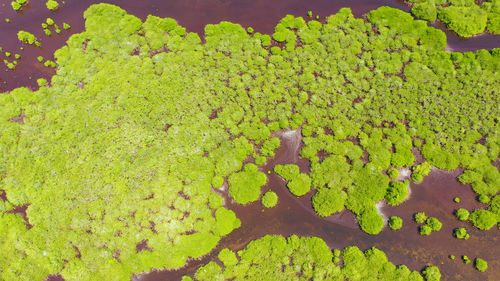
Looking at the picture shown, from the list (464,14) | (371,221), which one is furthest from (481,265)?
(464,14)

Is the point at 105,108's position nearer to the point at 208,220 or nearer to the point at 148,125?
the point at 148,125

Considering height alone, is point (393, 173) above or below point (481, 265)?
above

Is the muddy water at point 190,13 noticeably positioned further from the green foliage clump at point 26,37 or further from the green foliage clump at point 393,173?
the green foliage clump at point 393,173

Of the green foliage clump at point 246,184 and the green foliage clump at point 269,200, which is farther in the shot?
the green foliage clump at point 246,184

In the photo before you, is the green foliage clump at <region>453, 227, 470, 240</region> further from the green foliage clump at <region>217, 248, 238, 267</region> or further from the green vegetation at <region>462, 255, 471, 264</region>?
the green foliage clump at <region>217, 248, 238, 267</region>

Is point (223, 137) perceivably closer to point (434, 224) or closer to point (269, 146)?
point (269, 146)

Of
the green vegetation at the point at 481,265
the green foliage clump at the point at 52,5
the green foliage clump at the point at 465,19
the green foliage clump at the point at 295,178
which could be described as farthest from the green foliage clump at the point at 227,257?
the green foliage clump at the point at 52,5

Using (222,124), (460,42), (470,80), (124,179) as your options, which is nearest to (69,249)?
(124,179)
